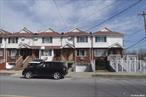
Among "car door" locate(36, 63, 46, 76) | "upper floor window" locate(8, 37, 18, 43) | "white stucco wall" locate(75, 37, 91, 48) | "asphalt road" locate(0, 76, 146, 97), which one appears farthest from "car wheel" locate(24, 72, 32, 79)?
"upper floor window" locate(8, 37, 18, 43)

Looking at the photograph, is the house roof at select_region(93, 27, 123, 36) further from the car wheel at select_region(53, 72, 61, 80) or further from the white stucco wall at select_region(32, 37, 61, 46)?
the car wheel at select_region(53, 72, 61, 80)

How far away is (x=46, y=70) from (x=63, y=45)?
28648 millimetres

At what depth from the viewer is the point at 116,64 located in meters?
36.9

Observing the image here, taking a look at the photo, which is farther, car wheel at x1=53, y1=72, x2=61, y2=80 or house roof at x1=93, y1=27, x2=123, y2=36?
house roof at x1=93, y1=27, x2=123, y2=36

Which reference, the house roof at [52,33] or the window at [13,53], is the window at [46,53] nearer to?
the house roof at [52,33]

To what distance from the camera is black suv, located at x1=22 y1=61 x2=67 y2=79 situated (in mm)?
27772

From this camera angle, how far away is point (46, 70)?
91.9 feet

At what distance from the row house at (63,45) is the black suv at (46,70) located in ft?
86.3

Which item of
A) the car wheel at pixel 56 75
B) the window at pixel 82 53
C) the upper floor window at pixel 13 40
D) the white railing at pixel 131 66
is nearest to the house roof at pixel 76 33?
the window at pixel 82 53

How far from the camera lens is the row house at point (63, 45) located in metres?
55.8

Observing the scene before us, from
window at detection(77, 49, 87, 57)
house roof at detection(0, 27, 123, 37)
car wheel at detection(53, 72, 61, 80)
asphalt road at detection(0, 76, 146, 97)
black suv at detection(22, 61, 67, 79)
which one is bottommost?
asphalt road at detection(0, 76, 146, 97)

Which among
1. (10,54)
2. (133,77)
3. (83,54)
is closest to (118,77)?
(133,77)

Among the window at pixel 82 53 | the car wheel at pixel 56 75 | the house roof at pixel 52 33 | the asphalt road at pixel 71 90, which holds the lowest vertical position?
the asphalt road at pixel 71 90

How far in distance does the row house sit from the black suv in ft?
86.3
